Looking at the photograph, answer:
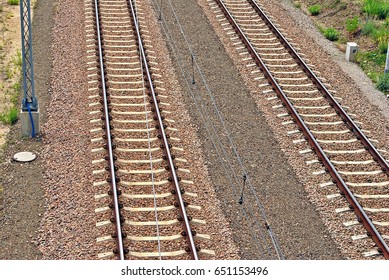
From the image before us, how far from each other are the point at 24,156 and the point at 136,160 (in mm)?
2664

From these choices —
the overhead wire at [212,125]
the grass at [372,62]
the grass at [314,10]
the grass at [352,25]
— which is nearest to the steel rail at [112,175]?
the overhead wire at [212,125]

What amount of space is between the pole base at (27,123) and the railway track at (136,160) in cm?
141

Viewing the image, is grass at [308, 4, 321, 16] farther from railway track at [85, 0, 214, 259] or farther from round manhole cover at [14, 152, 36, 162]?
round manhole cover at [14, 152, 36, 162]

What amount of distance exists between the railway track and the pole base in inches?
55.7

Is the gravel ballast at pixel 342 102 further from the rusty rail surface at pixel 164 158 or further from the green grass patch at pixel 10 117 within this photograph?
the green grass patch at pixel 10 117

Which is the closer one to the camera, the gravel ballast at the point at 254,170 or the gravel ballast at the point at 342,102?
the gravel ballast at the point at 254,170

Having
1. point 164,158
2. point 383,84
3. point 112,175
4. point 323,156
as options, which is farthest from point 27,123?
point 383,84

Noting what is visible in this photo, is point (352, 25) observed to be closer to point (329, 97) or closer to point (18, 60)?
point (329, 97)

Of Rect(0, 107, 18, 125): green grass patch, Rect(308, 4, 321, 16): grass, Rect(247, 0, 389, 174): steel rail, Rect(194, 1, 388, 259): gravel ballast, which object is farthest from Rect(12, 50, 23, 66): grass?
Rect(308, 4, 321, 16): grass

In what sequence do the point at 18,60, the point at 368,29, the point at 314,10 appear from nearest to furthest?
the point at 18,60 → the point at 368,29 → the point at 314,10

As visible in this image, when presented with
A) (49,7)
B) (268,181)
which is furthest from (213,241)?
(49,7)

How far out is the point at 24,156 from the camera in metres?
15.4

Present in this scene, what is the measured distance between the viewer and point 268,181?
589 inches

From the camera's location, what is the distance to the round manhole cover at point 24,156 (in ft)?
50.1
